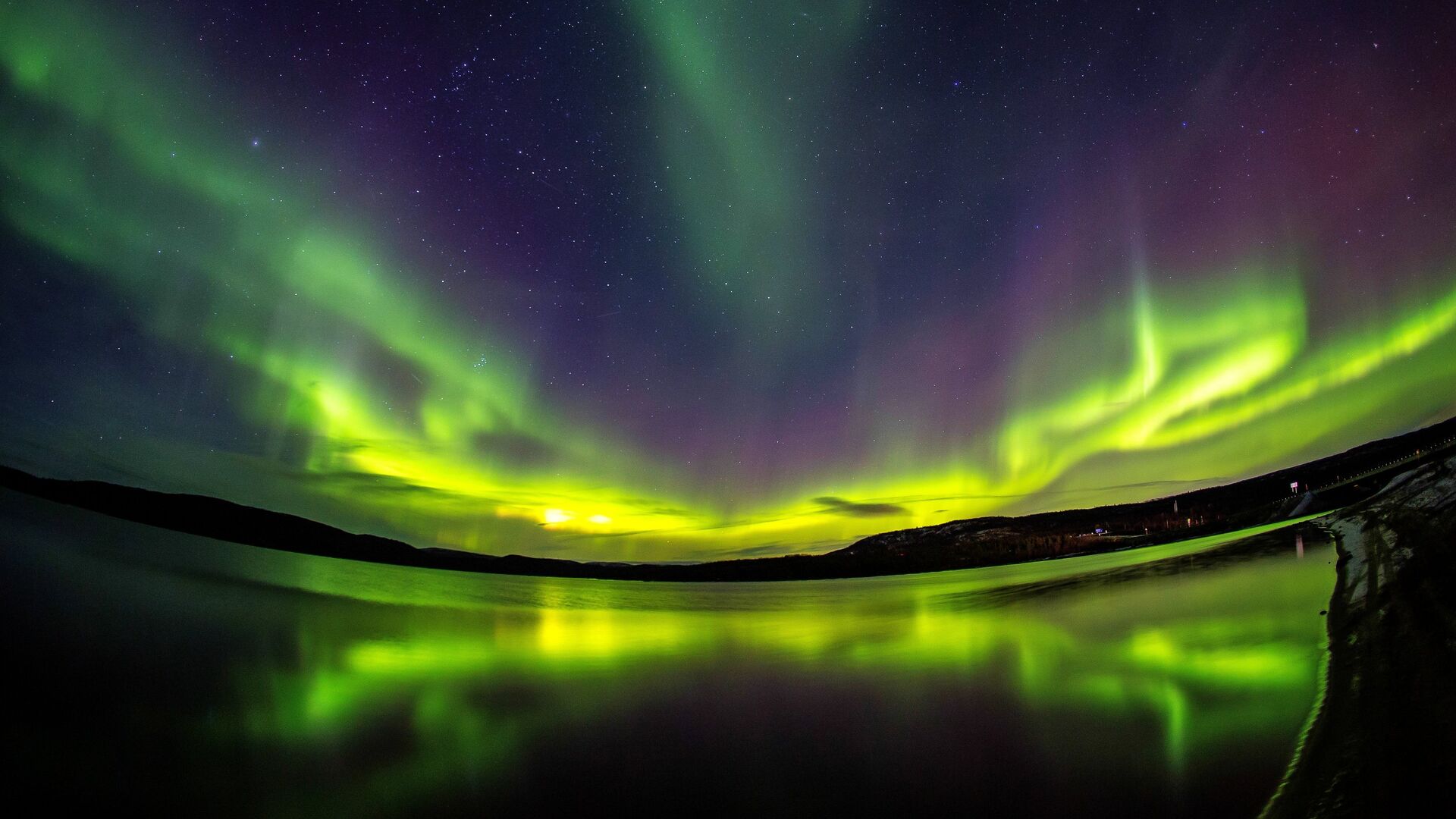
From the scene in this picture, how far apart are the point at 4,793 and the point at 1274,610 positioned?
67.9 ft

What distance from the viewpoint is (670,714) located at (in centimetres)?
957

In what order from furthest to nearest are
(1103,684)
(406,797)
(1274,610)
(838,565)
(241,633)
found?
(838,565) < (241,633) < (1274,610) < (1103,684) < (406,797)

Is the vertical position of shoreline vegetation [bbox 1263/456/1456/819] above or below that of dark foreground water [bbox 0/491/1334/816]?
above

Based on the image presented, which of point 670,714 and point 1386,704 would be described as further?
point 670,714

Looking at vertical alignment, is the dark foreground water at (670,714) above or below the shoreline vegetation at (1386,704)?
below

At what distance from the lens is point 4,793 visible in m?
5.48

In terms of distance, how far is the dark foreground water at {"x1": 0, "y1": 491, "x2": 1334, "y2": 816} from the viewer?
5.88 metres

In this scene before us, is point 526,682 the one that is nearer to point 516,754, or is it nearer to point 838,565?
point 516,754

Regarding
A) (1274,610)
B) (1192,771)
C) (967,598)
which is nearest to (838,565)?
(967,598)

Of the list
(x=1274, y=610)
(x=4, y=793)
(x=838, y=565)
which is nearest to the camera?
(x=4, y=793)

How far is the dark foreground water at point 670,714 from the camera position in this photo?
5.88 metres

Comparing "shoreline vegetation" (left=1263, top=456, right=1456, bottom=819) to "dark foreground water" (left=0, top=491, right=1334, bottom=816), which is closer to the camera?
"shoreline vegetation" (left=1263, top=456, right=1456, bottom=819)

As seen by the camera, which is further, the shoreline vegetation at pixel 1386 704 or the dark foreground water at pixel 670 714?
the dark foreground water at pixel 670 714

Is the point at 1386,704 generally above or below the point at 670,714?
above
